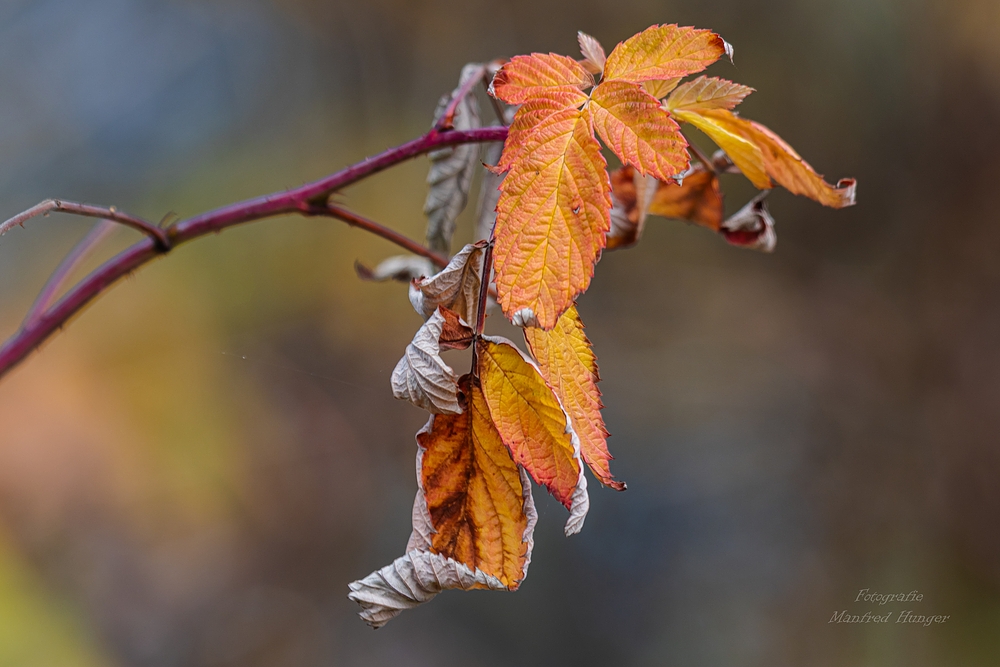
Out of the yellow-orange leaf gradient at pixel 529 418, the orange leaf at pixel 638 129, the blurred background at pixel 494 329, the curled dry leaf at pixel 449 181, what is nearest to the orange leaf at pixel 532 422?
the yellow-orange leaf gradient at pixel 529 418

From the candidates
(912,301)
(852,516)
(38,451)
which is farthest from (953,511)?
(38,451)

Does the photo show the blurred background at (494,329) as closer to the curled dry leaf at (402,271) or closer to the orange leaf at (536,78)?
the curled dry leaf at (402,271)

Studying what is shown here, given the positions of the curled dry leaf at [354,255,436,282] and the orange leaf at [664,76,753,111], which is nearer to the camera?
the orange leaf at [664,76,753,111]

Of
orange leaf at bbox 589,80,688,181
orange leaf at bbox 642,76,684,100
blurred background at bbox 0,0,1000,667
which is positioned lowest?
blurred background at bbox 0,0,1000,667

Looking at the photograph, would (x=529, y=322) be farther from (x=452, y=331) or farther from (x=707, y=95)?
(x=707, y=95)

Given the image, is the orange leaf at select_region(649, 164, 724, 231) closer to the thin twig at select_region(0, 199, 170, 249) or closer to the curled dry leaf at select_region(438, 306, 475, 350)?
the curled dry leaf at select_region(438, 306, 475, 350)

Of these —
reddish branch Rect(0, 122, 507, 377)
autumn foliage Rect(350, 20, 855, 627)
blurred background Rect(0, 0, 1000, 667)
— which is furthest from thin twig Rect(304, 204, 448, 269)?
blurred background Rect(0, 0, 1000, 667)
